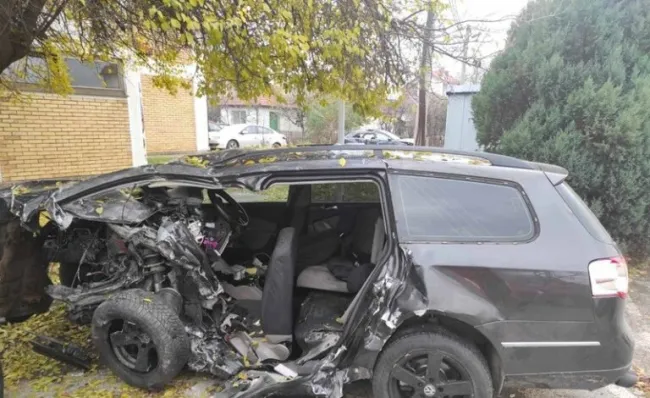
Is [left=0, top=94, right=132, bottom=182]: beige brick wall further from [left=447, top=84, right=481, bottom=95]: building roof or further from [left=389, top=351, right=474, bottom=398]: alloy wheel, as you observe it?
[left=389, top=351, right=474, bottom=398]: alloy wheel

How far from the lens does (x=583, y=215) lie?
2357 millimetres

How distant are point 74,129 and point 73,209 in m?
6.95

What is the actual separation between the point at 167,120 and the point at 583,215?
55.6 ft

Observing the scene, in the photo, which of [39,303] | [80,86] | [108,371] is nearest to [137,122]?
[80,86]

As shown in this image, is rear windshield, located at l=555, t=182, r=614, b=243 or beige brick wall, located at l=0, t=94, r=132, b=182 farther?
beige brick wall, located at l=0, t=94, r=132, b=182

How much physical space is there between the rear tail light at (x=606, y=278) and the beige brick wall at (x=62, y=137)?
8.78 m

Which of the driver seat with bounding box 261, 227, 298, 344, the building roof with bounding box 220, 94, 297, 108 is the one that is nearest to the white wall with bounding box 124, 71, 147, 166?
the building roof with bounding box 220, 94, 297, 108

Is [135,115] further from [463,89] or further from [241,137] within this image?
[241,137]

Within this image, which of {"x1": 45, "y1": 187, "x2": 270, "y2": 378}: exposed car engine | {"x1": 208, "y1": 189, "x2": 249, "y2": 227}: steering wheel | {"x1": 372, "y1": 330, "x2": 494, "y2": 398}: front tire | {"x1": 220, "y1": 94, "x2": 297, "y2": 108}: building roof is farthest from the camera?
{"x1": 220, "y1": 94, "x2": 297, "y2": 108}: building roof

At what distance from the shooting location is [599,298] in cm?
222

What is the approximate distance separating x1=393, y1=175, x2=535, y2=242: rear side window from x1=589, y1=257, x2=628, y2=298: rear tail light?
15.1 inches

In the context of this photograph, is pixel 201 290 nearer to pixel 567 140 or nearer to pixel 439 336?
pixel 439 336

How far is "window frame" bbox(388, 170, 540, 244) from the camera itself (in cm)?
233

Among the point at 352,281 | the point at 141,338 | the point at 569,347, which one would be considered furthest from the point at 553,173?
the point at 141,338
